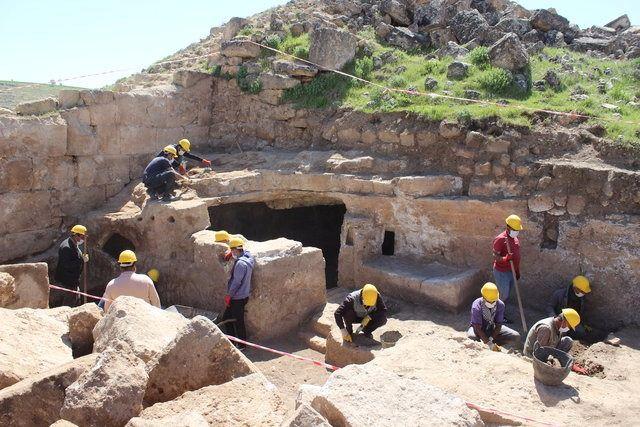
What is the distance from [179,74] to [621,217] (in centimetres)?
765

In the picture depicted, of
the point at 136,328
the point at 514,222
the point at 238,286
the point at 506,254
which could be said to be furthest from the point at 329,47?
the point at 136,328

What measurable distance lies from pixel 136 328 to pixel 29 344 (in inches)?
38.6

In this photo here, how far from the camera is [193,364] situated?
177 inches

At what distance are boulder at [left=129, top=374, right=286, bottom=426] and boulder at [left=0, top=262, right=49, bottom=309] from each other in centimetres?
327

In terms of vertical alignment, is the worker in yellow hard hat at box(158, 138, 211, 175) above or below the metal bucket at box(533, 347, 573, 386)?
above

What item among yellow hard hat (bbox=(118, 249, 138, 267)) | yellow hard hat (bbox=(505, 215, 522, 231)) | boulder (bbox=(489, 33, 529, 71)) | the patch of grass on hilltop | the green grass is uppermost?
boulder (bbox=(489, 33, 529, 71))

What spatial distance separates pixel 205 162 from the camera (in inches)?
399

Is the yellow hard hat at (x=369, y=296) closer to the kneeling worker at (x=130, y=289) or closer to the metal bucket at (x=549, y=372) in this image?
the metal bucket at (x=549, y=372)

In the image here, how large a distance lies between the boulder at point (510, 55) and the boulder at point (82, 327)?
7503 mm

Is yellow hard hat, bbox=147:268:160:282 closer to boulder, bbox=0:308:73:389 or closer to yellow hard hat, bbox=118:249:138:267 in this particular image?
yellow hard hat, bbox=118:249:138:267

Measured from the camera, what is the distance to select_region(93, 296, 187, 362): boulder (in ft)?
14.7

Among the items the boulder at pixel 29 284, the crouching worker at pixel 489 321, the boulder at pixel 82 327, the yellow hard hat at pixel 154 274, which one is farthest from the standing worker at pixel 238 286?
the crouching worker at pixel 489 321

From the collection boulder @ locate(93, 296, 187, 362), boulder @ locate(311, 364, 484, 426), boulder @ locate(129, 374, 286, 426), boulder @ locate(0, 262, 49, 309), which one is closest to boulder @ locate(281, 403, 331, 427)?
boulder @ locate(311, 364, 484, 426)

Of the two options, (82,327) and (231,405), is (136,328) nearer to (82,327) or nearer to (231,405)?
(82,327)
